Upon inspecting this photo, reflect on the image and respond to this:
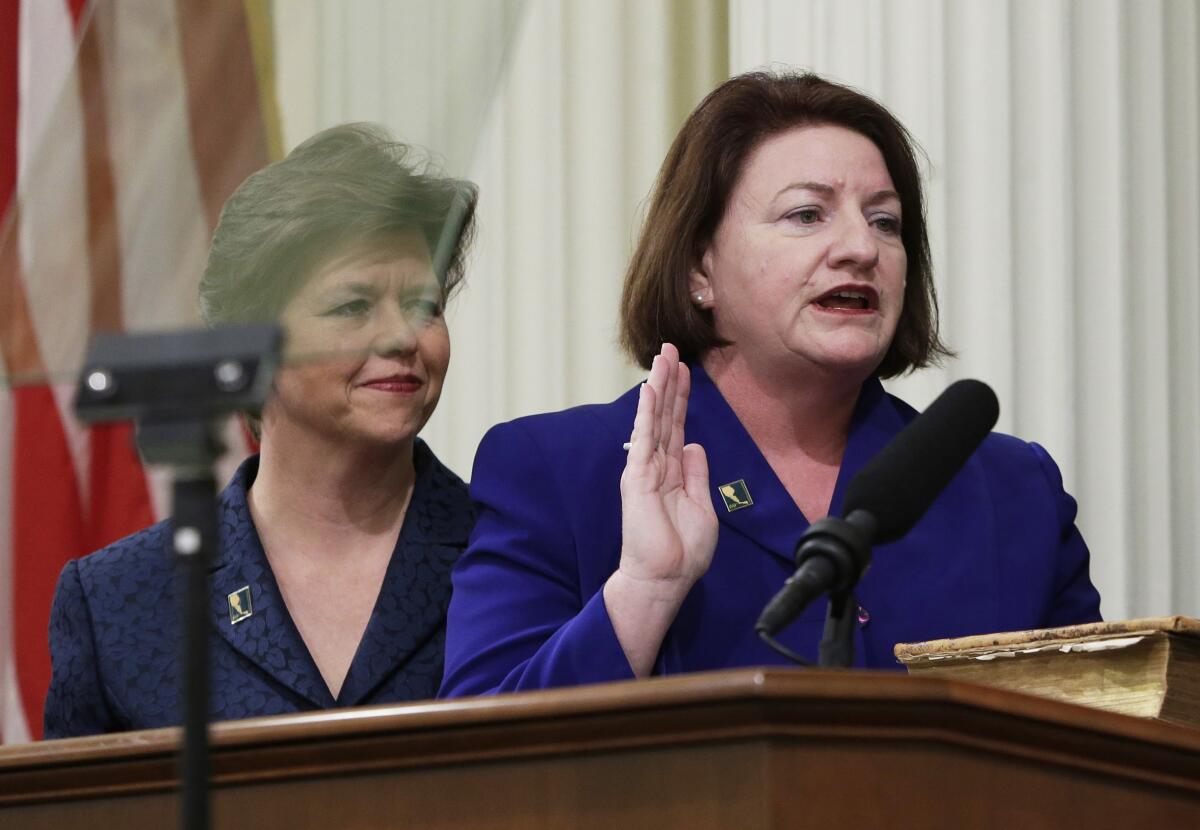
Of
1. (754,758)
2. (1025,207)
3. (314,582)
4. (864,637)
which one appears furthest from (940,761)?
(1025,207)

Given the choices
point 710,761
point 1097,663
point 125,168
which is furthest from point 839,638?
point 125,168

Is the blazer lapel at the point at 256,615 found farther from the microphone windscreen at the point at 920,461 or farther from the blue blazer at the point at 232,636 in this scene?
the microphone windscreen at the point at 920,461

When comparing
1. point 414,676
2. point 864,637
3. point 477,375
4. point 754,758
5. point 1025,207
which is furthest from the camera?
point 477,375

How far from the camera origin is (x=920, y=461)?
1513 millimetres

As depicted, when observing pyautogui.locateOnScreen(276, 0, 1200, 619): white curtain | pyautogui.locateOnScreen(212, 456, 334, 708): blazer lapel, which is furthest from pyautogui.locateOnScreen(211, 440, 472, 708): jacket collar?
pyautogui.locateOnScreen(276, 0, 1200, 619): white curtain

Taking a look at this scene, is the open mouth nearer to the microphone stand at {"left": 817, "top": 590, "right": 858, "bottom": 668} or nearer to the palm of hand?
the palm of hand

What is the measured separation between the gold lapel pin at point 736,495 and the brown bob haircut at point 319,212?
49.5 inches

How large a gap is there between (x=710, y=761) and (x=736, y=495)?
1091 millimetres

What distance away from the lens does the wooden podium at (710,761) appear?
1.27 metres

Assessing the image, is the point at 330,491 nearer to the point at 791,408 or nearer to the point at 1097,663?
the point at 791,408

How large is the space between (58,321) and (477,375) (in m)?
2.76

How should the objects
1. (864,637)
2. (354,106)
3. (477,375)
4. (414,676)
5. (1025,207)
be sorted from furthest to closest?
(477,375), (1025,207), (414,676), (864,637), (354,106)

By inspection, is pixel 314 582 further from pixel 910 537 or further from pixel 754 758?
pixel 754 758

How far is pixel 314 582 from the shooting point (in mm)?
2535
